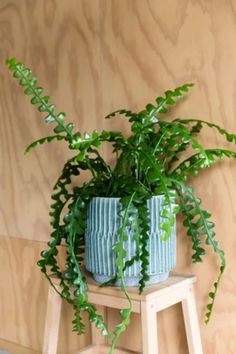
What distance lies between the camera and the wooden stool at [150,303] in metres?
1.23

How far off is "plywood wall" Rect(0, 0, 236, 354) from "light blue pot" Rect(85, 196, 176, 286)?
A: 8.1 inches

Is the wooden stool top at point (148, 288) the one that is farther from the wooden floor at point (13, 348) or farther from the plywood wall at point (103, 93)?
the wooden floor at point (13, 348)

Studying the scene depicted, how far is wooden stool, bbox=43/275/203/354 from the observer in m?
1.23

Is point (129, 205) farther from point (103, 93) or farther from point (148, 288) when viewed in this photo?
point (103, 93)

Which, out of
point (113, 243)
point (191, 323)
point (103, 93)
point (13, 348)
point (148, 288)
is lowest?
point (13, 348)

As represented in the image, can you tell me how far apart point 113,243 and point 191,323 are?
346 millimetres

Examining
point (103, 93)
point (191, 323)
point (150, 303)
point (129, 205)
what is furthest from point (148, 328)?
point (103, 93)

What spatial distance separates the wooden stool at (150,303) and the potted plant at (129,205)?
33 mm

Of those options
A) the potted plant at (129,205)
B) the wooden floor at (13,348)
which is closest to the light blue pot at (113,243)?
the potted plant at (129,205)

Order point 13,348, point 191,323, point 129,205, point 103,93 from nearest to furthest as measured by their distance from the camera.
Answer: point 129,205 → point 191,323 → point 103,93 → point 13,348

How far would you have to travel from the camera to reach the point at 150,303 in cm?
123

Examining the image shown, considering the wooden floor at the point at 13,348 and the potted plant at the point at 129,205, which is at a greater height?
the potted plant at the point at 129,205

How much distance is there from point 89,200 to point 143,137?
22cm

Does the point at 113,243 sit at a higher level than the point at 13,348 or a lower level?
higher
